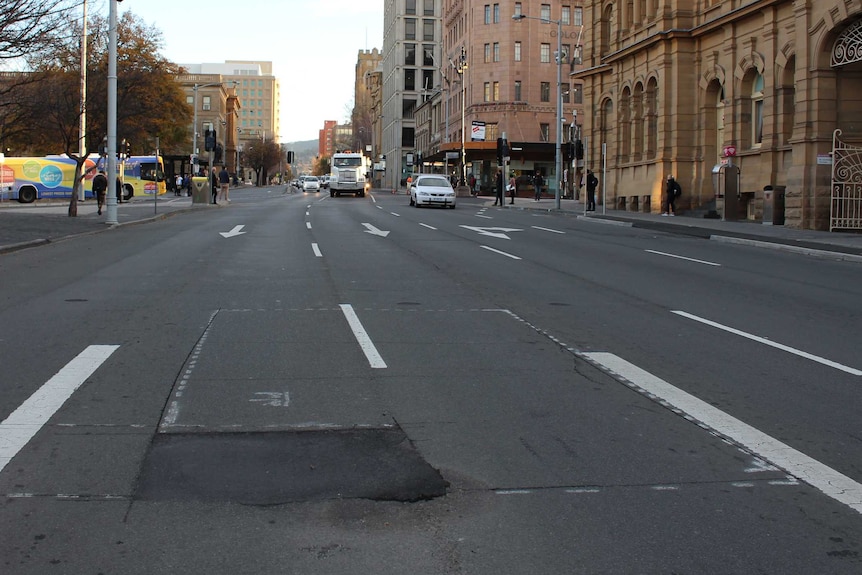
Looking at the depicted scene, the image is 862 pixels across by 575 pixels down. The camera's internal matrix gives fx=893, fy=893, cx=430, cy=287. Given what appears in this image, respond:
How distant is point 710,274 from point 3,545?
13.9 meters

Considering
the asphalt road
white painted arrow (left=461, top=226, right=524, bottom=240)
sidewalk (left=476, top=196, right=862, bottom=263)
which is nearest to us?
the asphalt road

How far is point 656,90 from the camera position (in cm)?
4191

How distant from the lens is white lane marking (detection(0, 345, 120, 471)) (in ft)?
17.7

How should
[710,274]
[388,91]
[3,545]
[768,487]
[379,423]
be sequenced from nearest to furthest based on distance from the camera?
[3,545] < [768,487] < [379,423] < [710,274] < [388,91]

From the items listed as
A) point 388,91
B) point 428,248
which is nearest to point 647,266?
point 428,248

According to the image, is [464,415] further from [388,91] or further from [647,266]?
[388,91]

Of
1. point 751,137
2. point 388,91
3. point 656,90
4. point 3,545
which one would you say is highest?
point 388,91

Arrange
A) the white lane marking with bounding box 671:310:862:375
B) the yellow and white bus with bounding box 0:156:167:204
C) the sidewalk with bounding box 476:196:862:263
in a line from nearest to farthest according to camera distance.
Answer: the white lane marking with bounding box 671:310:862:375 → the sidewalk with bounding box 476:196:862:263 → the yellow and white bus with bounding box 0:156:167:204

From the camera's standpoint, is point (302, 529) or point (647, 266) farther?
point (647, 266)

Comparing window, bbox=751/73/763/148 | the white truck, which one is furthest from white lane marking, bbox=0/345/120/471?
the white truck

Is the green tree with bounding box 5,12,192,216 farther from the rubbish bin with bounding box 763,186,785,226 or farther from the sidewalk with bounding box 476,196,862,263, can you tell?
the rubbish bin with bounding box 763,186,785,226

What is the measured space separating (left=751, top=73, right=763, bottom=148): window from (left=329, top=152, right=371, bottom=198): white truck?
3659 centimetres

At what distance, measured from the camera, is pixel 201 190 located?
45.2 metres

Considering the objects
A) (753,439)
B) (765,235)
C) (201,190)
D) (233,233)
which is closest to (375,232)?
(233,233)
